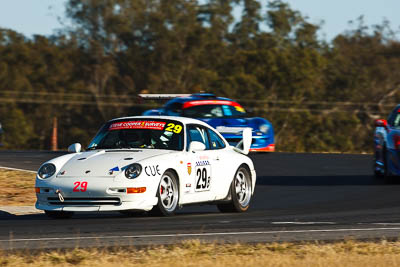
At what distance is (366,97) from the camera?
232 feet

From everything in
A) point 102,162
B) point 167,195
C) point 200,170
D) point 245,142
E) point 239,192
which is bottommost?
point 239,192

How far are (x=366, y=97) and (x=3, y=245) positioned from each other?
63.3 metres

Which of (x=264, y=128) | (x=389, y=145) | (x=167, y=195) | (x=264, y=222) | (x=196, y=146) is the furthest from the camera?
(x=264, y=128)

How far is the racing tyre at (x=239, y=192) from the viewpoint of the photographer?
44.4 ft

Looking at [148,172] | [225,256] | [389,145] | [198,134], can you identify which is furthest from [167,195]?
[389,145]

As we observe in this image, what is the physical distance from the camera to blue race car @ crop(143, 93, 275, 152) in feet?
82.1

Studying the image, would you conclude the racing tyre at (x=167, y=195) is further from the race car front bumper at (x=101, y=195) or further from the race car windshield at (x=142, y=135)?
the race car windshield at (x=142, y=135)

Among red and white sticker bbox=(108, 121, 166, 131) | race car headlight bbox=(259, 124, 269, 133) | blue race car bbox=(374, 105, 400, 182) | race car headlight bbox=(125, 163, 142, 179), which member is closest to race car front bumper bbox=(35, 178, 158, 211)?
race car headlight bbox=(125, 163, 142, 179)

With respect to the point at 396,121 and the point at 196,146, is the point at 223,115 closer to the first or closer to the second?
the point at 396,121

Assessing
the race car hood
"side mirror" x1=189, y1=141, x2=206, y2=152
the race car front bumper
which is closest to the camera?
the race car front bumper

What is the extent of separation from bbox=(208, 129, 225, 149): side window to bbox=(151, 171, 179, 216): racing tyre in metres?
1.37

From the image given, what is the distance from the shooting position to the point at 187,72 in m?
69.1

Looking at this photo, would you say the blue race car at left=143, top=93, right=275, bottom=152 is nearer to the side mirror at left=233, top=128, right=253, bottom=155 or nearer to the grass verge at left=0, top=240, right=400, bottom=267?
the side mirror at left=233, top=128, right=253, bottom=155

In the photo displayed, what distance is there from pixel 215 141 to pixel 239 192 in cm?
83
